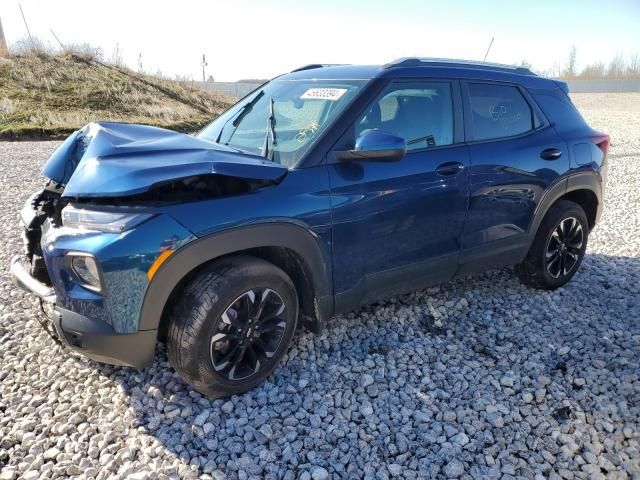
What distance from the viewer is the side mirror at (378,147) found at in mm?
2682

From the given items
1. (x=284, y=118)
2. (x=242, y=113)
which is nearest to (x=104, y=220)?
(x=284, y=118)

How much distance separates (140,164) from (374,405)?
5.99 feet

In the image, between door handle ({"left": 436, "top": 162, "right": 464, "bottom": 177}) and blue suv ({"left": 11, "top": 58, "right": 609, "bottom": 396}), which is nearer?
blue suv ({"left": 11, "top": 58, "right": 609, "bottom": 396})

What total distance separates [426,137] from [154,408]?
2371mm

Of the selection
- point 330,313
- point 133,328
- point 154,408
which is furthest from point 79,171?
point 330,313

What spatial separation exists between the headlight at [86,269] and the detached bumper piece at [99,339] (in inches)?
6.9

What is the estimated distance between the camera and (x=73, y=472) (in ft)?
7.39

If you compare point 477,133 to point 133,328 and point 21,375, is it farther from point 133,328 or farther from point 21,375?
point 21,375

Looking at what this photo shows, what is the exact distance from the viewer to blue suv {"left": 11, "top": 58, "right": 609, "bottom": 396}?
2.34 meters

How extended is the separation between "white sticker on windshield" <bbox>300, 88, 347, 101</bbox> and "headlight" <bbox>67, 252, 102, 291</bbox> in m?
1.74

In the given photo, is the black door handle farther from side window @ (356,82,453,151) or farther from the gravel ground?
the gravel ground

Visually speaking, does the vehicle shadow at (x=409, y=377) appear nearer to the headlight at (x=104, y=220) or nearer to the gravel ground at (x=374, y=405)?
the gravel ground at (x=374, y=405)

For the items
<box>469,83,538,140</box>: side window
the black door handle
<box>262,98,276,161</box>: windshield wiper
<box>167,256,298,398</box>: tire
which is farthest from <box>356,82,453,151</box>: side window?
<box>167,256,298,398</box>: tire

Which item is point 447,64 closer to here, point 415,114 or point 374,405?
point 415,114
